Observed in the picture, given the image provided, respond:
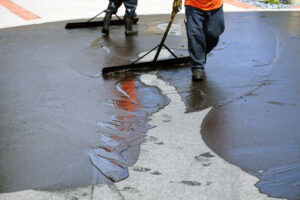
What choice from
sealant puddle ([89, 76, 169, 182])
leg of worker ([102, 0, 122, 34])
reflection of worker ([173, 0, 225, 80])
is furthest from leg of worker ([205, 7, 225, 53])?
leg of worker ([102, 0, 122, 34])

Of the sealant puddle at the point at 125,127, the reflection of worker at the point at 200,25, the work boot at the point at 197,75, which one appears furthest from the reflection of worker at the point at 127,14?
the work boot at the point at 197,75

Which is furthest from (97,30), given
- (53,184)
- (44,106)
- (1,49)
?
(53,184)

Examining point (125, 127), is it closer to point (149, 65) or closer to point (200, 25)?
point (200, 25)

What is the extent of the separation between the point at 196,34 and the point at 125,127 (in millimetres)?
2147

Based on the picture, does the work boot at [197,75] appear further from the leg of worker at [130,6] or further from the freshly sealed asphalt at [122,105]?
the leg of worker at [130,6]

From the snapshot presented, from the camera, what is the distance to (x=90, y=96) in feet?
18.3

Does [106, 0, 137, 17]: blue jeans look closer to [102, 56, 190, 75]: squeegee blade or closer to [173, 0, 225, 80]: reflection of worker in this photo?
[102, 56, 190, 75]: squeegee blade

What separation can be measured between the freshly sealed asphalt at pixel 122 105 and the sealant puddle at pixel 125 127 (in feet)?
0.04

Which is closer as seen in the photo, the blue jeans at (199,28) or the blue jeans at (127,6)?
the blue jeans at (199,28)

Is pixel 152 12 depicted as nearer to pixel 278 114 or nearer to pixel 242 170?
pixel 278 114

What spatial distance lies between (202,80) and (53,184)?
3.08 meters

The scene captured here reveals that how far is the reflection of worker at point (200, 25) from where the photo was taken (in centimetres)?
619

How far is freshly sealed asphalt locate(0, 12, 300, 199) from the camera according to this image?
3.79 meters

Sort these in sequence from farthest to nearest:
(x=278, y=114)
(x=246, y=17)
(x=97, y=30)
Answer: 1. (x=246, y=17)
2. (x=97, y=30)
3. (x=278, y=114)
